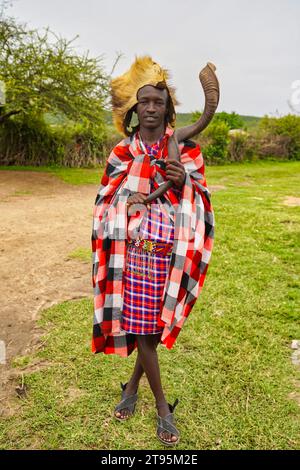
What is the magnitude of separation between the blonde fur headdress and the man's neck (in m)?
0.12

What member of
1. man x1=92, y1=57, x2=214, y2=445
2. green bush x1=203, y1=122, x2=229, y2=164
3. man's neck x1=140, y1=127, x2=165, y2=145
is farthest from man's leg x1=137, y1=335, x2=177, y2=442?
green bush x1=203, y1=122, x2=229, y2=164

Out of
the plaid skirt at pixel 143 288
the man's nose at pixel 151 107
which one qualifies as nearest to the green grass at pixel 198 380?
the plaid skirt at pixel 143 288

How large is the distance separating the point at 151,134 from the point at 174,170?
259mm

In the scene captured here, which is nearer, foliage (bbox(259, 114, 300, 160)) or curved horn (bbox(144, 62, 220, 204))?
Result: curved horn (bbox(144, 62, 220, 204))

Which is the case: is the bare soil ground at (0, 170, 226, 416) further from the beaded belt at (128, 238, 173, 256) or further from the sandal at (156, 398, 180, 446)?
the beaded belt at (128, 238, 173, 256)

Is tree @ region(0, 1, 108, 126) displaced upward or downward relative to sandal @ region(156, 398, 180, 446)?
upward

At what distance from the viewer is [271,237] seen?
588 centimetres

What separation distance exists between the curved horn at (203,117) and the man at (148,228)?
4 centimetres

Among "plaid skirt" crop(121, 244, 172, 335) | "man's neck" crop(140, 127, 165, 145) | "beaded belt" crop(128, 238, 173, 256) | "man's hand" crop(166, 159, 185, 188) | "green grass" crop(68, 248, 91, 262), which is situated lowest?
"green grass" crop(68, 248, 91, 262)

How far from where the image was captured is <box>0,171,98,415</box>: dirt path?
3.34 m

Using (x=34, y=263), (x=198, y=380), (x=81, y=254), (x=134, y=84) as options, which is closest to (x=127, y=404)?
(x=198, y=380)

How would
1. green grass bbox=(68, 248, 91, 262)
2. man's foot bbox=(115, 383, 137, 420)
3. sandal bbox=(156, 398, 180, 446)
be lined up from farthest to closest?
green grass bbox=(68, 248, 91, 262)
man's foot bbox=(115, 383, 137, 420)
sandal bbox=(156, 398, 180, 446)

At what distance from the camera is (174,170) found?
1.94 m

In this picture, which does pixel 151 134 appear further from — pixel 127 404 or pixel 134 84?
pixel 127 404
